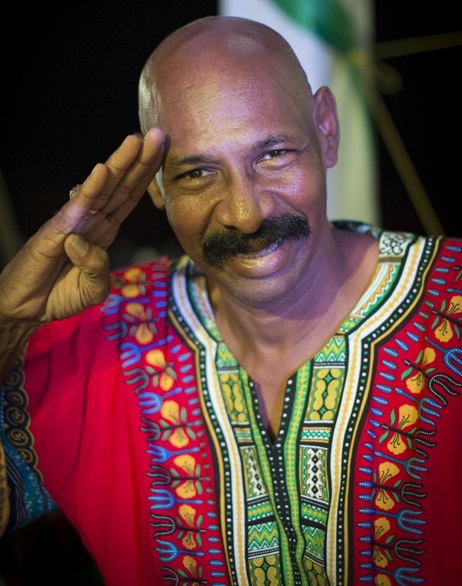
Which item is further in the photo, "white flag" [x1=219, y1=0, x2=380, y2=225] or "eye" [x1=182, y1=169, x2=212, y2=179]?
"white flag" [x1=219, y1=0, x2=380, y2=225]

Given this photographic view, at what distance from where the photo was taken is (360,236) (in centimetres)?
171

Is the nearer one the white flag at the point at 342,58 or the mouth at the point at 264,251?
the mouth at the point at 264,251

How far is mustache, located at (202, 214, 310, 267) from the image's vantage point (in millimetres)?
1417

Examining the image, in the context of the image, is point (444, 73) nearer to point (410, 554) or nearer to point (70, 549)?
point (410, 554)

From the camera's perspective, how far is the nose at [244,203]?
138 centimetres

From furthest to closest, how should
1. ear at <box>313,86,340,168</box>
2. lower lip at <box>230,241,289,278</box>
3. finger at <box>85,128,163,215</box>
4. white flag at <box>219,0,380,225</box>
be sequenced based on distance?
white flag at <box>219,0,380,225</box> → ear at <box>313,86,340,168</box> → lower lip at <box>230,241,289,278</box> → finger at <box>85,128,163,215</box>

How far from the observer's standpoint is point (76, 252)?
4.53 ft

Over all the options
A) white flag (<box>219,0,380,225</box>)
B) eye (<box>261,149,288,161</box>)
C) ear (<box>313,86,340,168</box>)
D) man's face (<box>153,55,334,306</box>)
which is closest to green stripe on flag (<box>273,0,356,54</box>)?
white flag (<box>219,0,380,225</box>)

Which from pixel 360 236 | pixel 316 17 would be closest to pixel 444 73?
pixel 316 17

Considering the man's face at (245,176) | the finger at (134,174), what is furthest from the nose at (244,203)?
the finger at (134,174)

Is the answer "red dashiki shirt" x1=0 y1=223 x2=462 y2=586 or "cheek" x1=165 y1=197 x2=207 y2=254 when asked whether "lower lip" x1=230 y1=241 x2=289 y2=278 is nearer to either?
"cheek" x1=165 y1=197 x2=207 y2=254

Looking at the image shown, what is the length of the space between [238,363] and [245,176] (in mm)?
418

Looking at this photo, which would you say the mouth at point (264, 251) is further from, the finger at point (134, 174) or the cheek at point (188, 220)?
the finger at point (134, 174)

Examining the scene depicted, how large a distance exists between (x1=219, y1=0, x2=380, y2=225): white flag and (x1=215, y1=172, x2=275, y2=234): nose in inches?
36.1
